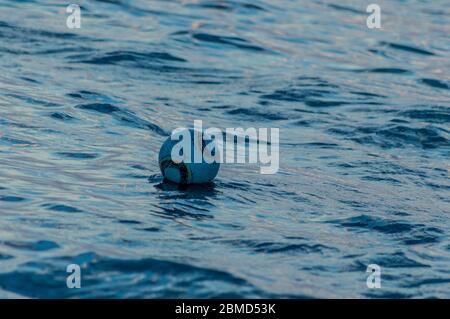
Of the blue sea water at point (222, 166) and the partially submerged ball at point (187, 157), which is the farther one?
the partially submerged ball at point (187, 157)

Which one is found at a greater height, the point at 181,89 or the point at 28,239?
the point at 181,89

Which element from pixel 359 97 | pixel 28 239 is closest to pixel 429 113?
pixel 359 97

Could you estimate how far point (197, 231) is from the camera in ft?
27.1

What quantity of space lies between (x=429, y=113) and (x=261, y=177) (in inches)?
189

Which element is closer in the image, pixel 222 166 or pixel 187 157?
pixel 187 157

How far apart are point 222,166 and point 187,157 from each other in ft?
4.44

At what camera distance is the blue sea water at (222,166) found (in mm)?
7395

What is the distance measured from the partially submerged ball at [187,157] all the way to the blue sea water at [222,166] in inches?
6.6

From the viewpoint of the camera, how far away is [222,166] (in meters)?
10.8

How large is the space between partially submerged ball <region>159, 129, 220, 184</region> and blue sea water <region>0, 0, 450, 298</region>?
0.17 m

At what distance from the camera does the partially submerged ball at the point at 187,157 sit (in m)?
9.46

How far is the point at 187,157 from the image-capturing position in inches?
372

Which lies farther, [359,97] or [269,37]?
[269,37]
